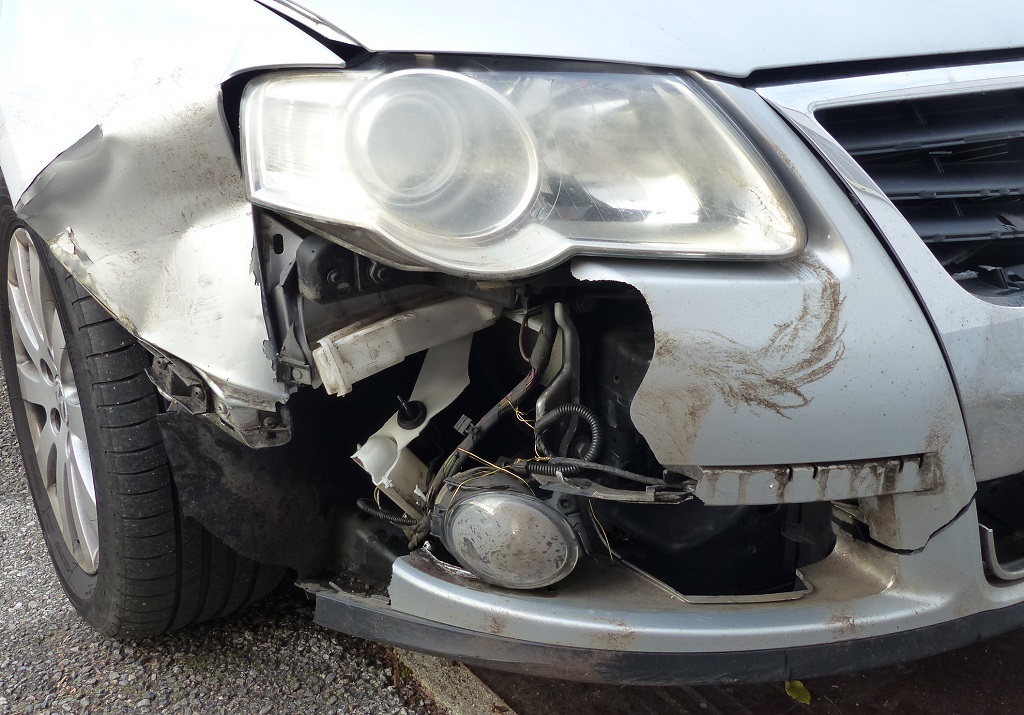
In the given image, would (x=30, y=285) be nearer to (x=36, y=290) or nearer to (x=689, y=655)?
(x=36, y=290)

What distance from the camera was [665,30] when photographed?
1256mm

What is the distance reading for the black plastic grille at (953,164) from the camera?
132 cm

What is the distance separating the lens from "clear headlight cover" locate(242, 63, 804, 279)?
115cm

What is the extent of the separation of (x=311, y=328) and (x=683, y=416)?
0.58 meters

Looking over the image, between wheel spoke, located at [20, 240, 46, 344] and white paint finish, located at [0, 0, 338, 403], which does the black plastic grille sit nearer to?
white paint finish, located at [0, 0, 338, 403]

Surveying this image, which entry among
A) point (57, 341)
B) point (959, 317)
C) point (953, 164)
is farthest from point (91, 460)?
point (953, 164)

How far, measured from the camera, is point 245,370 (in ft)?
4.43

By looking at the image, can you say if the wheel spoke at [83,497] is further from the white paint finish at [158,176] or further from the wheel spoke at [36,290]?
the white paint finish at [158,176]

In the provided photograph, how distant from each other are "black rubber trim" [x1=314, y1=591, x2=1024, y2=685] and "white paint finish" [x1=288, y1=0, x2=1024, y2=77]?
2.92 ft

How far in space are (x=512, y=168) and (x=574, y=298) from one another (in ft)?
0.78

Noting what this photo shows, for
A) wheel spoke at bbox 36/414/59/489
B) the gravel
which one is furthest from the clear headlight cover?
wheel spoke at bbox 36/414/59/489

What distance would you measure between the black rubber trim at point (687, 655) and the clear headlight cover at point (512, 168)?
24.1 inches

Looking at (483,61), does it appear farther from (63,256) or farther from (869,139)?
(63,256)

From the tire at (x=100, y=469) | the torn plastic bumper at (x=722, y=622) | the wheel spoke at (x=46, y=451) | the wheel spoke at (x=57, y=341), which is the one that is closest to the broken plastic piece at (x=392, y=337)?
the torn plastic bumper at (x=722, y=622)
